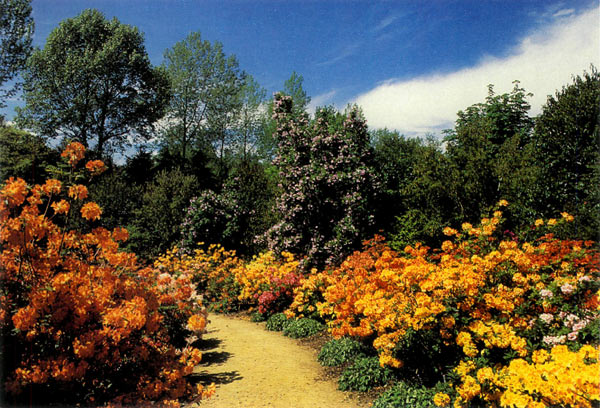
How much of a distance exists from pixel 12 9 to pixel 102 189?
905cm

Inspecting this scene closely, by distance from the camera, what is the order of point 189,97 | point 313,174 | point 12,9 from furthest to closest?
point 189,97
point 12,9
point 313,174

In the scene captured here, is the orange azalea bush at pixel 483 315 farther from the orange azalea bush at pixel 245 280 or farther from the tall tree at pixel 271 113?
the tall tree at pixel 271 113

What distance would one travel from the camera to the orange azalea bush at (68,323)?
269cm

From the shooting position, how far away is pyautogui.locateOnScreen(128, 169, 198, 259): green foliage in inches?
520

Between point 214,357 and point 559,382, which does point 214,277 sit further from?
point 559,382

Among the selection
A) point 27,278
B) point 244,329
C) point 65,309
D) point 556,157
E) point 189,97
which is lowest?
point 244,329

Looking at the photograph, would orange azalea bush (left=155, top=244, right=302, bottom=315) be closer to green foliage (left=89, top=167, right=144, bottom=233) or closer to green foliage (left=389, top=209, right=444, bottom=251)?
green foliage (left=389, top=209, right=444, bottom=251)

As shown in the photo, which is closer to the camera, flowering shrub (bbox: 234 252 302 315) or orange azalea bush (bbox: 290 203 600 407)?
orange azalea bush (bbox: 290 203 600 407)

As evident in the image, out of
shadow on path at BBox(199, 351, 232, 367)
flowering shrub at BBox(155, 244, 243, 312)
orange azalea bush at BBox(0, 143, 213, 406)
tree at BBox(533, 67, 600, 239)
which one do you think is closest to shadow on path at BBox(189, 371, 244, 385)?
shadow on path at BBox(199, 351, 232, 367)

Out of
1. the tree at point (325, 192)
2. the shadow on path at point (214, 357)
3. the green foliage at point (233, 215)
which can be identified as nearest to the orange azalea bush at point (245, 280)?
the tree at point (325, 192)

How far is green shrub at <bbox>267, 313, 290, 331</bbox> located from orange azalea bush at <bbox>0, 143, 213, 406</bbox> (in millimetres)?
4663

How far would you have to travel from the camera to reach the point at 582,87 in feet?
23.1

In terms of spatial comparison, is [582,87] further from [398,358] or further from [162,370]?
[162,370]

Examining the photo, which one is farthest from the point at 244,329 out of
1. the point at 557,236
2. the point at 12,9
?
the point at 12,9
